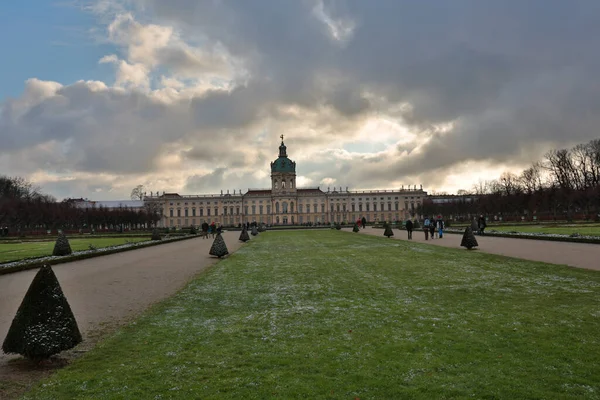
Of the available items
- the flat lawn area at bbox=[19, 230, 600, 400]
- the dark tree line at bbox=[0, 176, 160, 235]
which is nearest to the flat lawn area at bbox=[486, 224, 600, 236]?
the flat lawn area at bbox=[19, 230, 600, 400]

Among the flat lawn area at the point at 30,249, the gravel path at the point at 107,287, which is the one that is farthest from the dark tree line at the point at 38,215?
the gravel path at the point at 107,287

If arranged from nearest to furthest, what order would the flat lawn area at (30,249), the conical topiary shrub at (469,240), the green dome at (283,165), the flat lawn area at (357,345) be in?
the flat lawn area at (357,345) → the conical topiary shrub at (469,240) → the flat lawn area at (30,249) → the green dome at (283,165)

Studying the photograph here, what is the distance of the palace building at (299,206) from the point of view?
4318 inches

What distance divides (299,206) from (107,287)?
98934mm

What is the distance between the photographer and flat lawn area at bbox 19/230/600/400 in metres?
3.99

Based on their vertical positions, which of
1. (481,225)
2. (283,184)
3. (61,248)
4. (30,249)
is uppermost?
(283,184)

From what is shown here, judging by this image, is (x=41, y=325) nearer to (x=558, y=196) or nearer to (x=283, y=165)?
(x=558, y=196)

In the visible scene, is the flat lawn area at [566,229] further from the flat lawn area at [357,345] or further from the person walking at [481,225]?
the flat lawn area at [357,345]

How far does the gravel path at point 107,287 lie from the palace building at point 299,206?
93157mm

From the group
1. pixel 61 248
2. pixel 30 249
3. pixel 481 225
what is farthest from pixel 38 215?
pixel 481 225

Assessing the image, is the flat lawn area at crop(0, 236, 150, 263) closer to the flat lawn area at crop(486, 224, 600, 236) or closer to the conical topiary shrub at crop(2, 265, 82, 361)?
the conical topiary shrub at crop(2, 265, 82, 361)

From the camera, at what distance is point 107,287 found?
10344mm

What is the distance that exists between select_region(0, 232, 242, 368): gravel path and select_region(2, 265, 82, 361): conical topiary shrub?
1.41 feet

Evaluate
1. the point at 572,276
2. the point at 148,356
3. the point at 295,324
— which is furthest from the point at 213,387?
the point at 572,276
